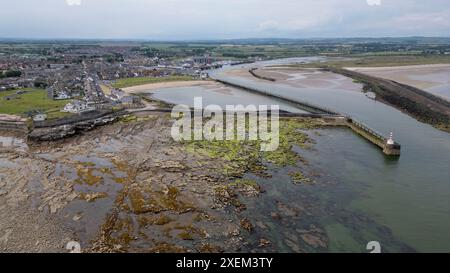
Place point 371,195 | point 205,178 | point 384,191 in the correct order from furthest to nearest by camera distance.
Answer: point 205,178 → point 384,191 → point 371,195

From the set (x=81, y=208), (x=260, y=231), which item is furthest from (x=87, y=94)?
(x=260, y=231)

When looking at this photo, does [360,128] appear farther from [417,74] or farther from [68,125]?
[417,74]

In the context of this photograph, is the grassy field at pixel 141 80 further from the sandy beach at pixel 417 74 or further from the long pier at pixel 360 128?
the sandy beach at pixel 417 74

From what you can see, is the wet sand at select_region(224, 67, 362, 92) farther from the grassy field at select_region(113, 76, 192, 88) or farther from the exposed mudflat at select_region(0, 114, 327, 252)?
the exposed mudflat at select_region(0, 114, 327, 252)

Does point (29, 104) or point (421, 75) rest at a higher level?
point (421, 75)

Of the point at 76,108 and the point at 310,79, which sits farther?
the point at 310,79

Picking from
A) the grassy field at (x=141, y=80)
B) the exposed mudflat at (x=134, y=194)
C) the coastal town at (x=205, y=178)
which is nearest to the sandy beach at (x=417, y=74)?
the coastal town at (x=205, y=178)

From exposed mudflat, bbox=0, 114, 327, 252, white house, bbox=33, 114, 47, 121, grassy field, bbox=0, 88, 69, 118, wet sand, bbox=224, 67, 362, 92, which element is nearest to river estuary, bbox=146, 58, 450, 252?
exposed mudflat, bbox=0, 114, 327, 252

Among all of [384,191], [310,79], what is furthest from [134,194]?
[310,79]

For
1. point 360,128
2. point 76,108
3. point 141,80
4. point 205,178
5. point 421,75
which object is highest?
point 421,75
